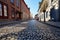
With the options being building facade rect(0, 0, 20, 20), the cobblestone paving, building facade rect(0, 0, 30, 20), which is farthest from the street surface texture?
building facade rect(0, 0, 30, 20)

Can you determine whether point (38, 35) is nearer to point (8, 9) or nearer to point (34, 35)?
point (34, 35)

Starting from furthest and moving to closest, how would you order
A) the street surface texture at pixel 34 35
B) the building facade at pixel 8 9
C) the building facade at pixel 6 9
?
the building facade at pixel 8 9 < the building facade at pixel 6 9 < the street surface texture at pixel 34 35

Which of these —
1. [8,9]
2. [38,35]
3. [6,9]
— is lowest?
[38,35]

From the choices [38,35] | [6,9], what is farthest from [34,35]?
[6,9]

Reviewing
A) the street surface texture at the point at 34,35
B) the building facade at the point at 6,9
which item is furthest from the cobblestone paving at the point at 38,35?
the building facade at the point at 6,9

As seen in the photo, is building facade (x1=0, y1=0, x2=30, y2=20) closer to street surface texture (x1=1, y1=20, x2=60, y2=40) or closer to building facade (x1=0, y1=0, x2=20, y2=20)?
building facade (x1=0, y1=0, x2=20, y2=20)

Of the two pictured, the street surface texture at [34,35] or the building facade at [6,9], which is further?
the building facade at [6,9]

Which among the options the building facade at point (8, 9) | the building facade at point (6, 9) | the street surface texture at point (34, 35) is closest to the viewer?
the street surface texture at point (34, 35)

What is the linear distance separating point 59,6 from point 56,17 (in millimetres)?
2524

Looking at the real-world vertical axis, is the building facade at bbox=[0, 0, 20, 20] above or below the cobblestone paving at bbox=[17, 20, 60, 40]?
above

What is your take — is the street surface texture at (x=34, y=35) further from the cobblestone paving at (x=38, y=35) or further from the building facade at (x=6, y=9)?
the building facade at (x=6, y=9)

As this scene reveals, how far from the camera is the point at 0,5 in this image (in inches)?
893

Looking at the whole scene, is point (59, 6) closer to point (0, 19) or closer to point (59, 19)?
point (59, 19)

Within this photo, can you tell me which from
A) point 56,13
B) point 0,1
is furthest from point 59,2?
point 0,1
